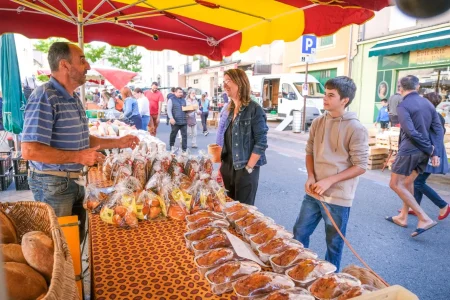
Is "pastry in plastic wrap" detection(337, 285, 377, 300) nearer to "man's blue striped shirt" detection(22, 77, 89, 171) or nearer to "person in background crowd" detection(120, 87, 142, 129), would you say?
"man's blue striped shirt" detection(22, 77, 89, 171)

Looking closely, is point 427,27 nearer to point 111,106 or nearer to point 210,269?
point 111,106

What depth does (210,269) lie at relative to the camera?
130cm

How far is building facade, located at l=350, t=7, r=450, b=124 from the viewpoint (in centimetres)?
1161

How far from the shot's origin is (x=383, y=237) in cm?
388

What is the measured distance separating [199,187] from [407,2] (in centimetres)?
159

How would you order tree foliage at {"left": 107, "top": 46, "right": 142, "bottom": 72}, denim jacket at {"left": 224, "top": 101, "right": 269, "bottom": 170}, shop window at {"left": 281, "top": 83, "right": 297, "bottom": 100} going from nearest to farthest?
denim jacket at {"left": 224, "top": 101, "right": 269, "bottom": 170} → shop window at {"left": 281, "top": 83, "right": 297, "bottom": 100} → tree foliage at {"left": 107, "top": 46, "right": 142, "bottom": 72}

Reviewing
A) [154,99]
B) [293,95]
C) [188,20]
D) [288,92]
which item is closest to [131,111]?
[154,99]

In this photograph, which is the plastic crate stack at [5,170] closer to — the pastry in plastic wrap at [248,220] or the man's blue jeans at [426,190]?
the pastry in plastic wrap at [248,220]

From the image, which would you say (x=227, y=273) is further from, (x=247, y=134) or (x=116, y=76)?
(x=116, y=76)

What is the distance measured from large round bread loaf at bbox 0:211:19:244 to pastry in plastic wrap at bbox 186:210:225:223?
839 mm

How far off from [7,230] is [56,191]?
4.02 feet

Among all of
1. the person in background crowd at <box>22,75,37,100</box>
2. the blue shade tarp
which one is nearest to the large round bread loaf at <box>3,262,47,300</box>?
the blue shade tarp

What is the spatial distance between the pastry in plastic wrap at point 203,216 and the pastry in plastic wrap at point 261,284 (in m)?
0.62

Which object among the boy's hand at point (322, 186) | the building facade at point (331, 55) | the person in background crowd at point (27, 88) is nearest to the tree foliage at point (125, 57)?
the building facade at point (331, 55)
